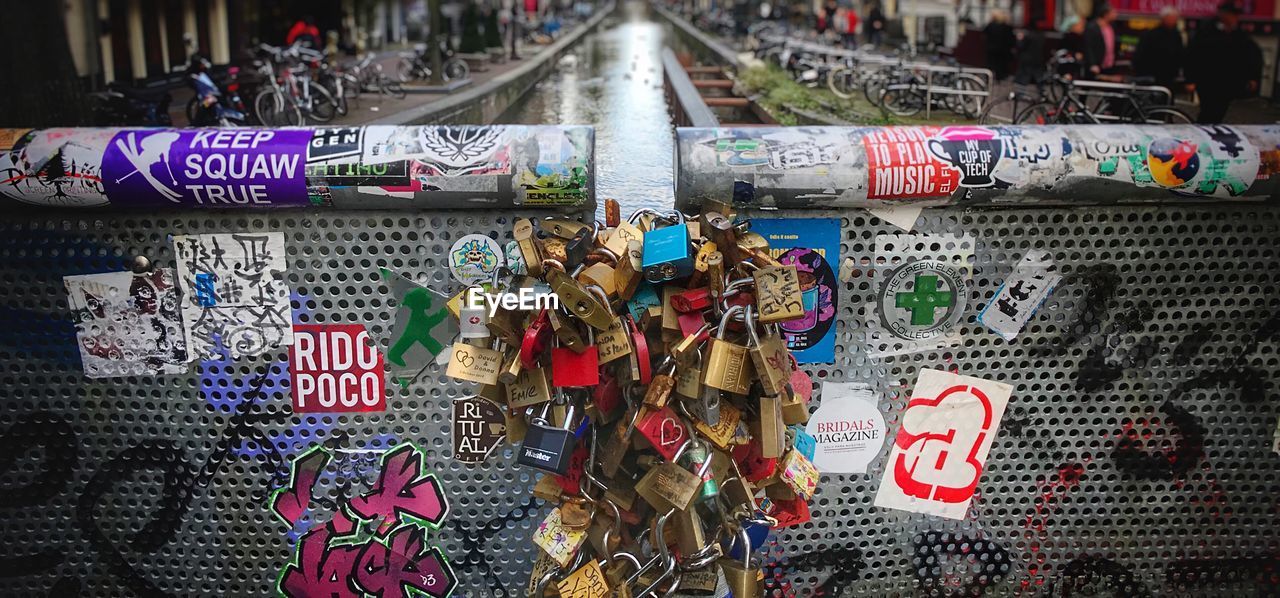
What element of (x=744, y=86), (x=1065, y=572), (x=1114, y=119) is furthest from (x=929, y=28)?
(x=1065, y=572)

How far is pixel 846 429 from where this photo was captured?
2.97 m

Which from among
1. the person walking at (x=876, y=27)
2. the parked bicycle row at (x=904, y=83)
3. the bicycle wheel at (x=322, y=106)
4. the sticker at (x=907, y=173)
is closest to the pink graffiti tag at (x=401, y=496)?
the sticker at (x=907, y=173)

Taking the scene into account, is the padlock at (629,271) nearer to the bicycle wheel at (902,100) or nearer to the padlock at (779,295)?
the padlock at (779,295)

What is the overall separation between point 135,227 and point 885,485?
2320 mm

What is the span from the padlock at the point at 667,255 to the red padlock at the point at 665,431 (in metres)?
0.34

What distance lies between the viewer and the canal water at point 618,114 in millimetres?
7207

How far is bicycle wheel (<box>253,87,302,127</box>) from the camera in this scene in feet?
44.4

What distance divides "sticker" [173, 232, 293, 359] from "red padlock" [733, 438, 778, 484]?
133 cm

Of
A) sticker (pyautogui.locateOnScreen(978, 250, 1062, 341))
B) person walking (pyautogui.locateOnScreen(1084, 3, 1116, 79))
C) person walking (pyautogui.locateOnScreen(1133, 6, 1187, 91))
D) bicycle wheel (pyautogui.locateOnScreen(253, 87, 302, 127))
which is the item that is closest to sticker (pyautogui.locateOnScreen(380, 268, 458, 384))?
sticker (pyautogui.locateOnScreen(978, 250, 1062, 341))

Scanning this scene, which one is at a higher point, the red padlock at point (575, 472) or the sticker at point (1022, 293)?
the sticker at point (1022, 293)

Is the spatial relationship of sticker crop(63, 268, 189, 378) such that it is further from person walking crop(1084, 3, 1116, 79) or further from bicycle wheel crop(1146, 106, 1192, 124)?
person walking crop(1084, 3, 1116, 79)

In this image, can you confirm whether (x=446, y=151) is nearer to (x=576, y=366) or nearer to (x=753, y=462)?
(x=576, y=366)

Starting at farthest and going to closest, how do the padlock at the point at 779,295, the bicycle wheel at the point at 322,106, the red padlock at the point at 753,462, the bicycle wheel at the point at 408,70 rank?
the bicycle wheel at the point at 408,70
the bicycle wheel at the point at 322,106
the red padlock at the point at 753,462
the padlock at the point at 779,295

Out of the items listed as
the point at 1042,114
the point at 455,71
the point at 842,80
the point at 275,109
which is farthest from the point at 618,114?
the point at 455,71
